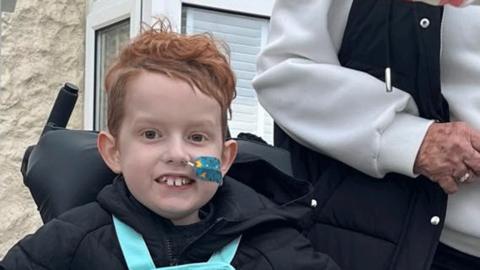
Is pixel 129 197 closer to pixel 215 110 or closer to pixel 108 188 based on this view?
pixel 108 188

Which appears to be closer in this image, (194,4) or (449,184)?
(449,184)

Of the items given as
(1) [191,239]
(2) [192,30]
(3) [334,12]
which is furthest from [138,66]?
(2) [192,30]

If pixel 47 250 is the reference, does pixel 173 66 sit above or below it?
above

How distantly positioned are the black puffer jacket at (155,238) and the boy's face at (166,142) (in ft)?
0.12

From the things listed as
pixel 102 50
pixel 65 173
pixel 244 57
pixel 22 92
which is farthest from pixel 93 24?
pixel 65 173

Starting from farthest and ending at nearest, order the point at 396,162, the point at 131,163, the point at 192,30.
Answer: the point at 192,30 < the point at 396,162 < the point at 131,163

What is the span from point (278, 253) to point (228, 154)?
0.58ft

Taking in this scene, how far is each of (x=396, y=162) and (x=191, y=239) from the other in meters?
0.36

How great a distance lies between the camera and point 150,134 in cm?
132

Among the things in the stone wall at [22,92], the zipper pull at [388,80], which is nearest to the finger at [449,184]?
the zipper pull at [388,80]

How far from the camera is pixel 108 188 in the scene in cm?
139

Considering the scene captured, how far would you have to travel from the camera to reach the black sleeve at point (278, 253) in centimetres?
135

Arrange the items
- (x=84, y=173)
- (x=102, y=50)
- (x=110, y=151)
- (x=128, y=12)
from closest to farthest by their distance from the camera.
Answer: (x=110, y=151)
(x=84, y=173)
(x=128, y=12)
(x=102, y=50)

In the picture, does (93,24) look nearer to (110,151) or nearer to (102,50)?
(102,50)
